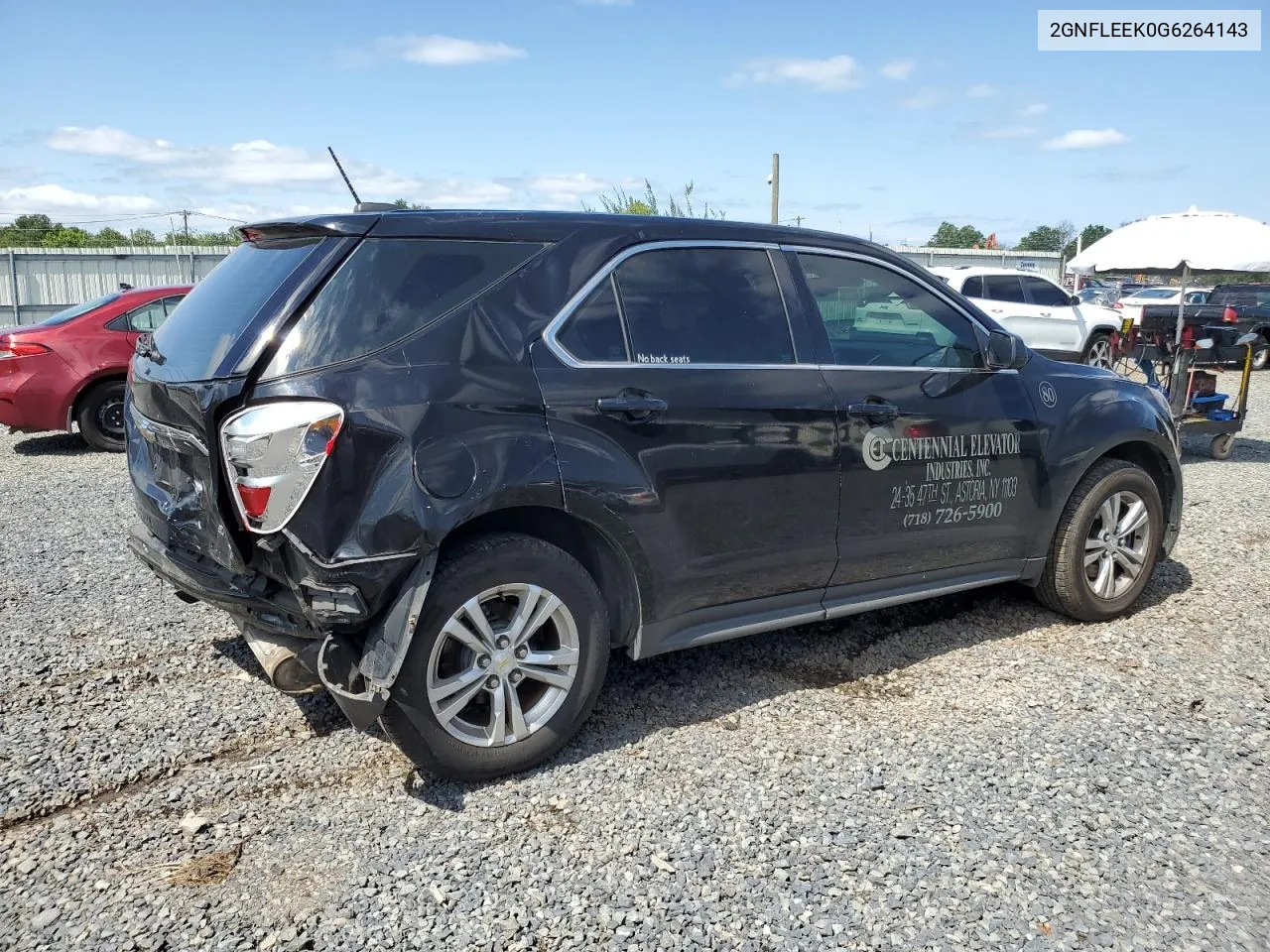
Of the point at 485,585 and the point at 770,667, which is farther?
the point at 770,667

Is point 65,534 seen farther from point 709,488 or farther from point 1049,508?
point 1049,508

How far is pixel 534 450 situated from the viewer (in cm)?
326

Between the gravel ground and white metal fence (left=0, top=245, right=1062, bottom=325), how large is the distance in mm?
18329

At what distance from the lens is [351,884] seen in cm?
285

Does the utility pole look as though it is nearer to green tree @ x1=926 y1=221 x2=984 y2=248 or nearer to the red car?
the red car

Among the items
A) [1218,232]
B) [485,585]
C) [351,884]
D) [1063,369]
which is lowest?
[351,884]

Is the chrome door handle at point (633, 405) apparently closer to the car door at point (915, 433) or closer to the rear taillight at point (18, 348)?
the car door at point (915, 433)

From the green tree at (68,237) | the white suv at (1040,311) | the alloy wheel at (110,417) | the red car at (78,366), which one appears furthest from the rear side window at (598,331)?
the green tree at (68,237)

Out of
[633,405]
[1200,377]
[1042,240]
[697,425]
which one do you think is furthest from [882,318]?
[1042,240]

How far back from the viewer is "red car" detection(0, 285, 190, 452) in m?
9.41

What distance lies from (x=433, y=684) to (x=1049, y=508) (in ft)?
10.00

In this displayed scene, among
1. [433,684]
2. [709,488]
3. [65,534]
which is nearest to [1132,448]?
[709,488]

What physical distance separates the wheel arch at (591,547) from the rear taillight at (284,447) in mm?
570

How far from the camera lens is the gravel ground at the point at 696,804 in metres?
2.72
